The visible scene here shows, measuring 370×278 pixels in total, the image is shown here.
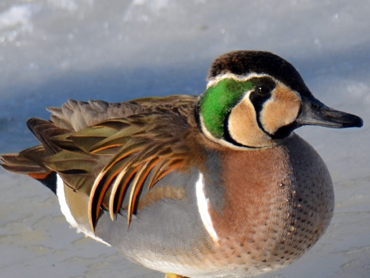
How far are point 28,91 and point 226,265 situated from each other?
9.59 feet

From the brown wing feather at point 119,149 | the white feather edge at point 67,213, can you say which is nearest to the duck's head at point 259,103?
the brown wing feather at point 119,149

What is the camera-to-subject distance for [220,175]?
3020 millimetres

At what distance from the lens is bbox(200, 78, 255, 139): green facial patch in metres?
2.93

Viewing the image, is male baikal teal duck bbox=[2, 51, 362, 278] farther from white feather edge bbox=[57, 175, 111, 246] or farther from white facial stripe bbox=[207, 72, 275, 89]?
white feather edge bbox=[57, 175, 111, 246]

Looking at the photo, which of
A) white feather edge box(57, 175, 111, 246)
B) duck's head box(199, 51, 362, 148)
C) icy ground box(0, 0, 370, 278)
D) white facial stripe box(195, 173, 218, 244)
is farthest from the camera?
icy ground box(0, 0, 370, 278)

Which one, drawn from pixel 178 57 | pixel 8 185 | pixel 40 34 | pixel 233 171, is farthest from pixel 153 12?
pixel 233 171

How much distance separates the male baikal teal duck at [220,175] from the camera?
292cm

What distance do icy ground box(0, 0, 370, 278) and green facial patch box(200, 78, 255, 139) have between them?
3.57ft

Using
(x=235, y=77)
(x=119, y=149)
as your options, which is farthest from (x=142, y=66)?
(x=235, y=77)

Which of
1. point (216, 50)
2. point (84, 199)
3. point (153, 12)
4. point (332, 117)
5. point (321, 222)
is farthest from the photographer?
point (153, 12)

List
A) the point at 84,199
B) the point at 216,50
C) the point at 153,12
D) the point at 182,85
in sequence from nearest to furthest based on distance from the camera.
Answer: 1. the point at 84,199
2. the point at 182,85
3. the point at 216,50
4. the point at 153,12

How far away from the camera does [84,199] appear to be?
11.2 feet

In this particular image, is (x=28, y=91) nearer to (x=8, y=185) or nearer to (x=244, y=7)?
(x=8, y=185)

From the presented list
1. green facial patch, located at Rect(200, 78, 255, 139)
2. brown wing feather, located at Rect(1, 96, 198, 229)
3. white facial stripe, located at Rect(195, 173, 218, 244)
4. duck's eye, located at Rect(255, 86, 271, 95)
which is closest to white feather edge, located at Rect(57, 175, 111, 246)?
brown wing feather, located at Rect(1, 96, 198, 229)
